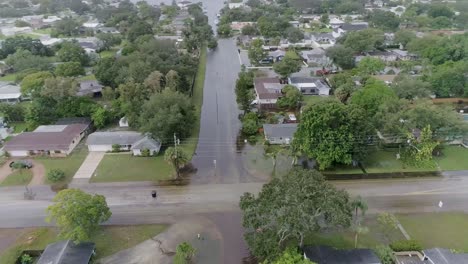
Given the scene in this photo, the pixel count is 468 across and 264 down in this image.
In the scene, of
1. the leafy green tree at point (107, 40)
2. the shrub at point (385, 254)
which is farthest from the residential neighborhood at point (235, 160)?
the leafy green tree at point (107, 40)

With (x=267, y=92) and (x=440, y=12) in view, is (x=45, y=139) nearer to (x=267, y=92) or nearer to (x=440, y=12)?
(x=267, y=92)

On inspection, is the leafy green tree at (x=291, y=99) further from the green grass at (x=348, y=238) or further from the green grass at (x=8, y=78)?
the green grass at (x=8, y=78)

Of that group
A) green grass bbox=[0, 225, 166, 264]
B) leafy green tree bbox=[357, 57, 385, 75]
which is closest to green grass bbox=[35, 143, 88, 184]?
green grass bbox=[0, 225, 166, 264]

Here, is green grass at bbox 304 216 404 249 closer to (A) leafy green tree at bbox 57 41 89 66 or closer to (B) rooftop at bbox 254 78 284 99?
(B) rooftop at bbox 254 78 284 99

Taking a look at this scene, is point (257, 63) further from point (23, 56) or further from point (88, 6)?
point (88, 6)

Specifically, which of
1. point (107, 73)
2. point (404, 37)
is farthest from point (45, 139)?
point (404, 37)

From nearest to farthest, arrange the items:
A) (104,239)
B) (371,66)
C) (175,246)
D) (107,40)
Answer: (175,246) → (104,239) → (371,66) → (107,40)
